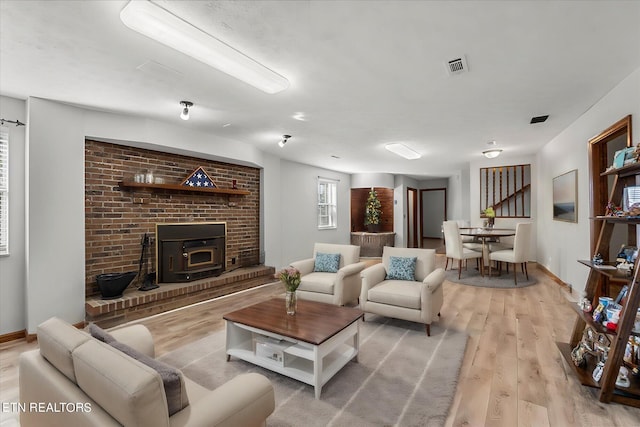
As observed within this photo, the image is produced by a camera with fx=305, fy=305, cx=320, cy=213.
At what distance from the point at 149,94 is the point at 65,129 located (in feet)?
3.69

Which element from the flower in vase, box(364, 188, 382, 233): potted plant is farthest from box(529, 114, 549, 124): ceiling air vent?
box(364, 188, 382, 233): potted plant

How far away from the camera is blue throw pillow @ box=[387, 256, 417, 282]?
3.63 m

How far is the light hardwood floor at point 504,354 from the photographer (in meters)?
1.90

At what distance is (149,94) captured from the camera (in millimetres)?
3018

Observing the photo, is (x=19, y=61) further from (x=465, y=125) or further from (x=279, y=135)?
(x=465, y=125)

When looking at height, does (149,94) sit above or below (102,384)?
above

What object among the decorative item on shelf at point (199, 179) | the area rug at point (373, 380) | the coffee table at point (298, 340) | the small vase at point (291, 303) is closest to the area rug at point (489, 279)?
the area rug at point (373, 380)

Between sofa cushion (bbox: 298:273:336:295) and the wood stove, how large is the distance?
1.67 meters

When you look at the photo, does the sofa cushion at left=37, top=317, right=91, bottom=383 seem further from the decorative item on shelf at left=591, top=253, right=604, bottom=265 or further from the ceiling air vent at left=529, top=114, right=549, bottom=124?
the ceiling air vent at left=529, top=114, right=549, bottom=124

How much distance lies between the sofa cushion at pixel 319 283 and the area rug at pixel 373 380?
2.31 ft

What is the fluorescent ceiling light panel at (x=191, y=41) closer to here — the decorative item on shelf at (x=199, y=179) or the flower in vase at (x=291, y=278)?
the flower in vase at (x=291, y=278)

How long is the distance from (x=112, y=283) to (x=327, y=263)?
2581 millimetres

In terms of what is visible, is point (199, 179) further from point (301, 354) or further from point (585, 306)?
point (585, 306)

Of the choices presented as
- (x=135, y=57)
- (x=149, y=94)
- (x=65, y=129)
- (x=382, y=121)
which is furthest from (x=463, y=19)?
(x=65, y=129)
